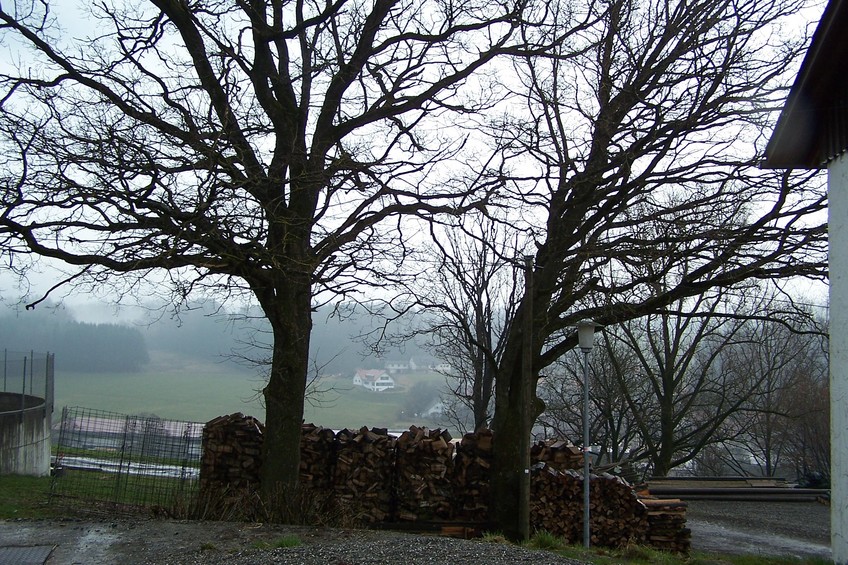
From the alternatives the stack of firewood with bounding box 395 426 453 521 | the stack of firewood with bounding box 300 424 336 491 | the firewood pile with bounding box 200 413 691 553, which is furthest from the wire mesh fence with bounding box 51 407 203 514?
the stack of firewood with bounding box 395 426 453 521

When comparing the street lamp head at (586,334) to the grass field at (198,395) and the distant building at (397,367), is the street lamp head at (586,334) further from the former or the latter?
the distant building at (397,367)

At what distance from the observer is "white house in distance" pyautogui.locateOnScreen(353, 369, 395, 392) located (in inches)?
860

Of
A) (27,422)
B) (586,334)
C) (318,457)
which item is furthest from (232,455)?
(27,422)

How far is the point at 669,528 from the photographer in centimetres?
1316

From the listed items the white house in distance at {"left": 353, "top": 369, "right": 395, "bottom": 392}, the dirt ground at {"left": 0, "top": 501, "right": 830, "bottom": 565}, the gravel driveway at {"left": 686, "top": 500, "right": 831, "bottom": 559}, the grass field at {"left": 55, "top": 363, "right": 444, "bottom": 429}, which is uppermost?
the white house in distance at {"left": 353, "top": 369, "right": 395, "bottom": 392}

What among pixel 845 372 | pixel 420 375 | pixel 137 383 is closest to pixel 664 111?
pixel 845 372

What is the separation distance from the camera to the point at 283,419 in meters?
11.2

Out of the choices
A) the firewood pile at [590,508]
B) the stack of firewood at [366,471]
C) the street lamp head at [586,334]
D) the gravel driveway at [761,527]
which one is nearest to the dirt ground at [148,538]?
the gravel driveway at [761,527]

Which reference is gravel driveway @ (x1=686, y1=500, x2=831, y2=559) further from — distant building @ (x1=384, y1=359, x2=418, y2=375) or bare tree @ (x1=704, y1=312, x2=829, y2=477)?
bare tree @ (x1=704, y1=312, x2=829, y2=477)

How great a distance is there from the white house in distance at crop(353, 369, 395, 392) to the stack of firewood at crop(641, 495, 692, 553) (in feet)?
29.6

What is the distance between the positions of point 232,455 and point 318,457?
1704 mm

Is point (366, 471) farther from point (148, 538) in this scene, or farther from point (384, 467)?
point (148, 538)

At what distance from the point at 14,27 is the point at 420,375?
77.3ft

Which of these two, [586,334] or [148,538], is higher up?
[586,334]
